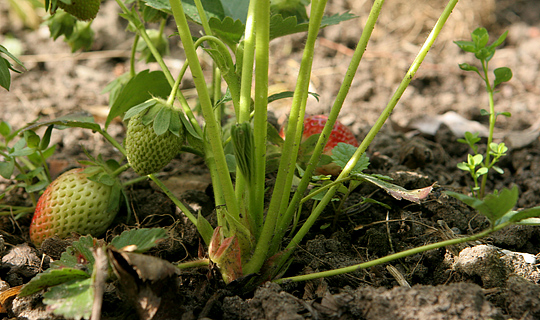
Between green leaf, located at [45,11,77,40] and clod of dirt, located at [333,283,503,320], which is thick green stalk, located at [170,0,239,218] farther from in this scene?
green leaf, located at [45,11,77,40]

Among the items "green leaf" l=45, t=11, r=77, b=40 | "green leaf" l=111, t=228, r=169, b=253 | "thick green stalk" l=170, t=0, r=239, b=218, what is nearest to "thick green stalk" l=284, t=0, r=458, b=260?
"thick green stalk" l=170, t=0, r=239, b=218

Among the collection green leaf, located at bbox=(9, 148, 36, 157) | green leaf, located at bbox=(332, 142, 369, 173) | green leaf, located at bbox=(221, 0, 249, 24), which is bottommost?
green leaf, located at bbox=(332, 142, 369, 173)

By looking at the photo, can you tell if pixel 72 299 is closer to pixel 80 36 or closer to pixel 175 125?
pixel 175 125

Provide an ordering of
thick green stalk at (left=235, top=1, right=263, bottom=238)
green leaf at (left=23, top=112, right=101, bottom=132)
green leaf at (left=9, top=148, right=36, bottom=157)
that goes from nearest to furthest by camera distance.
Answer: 1. thick green stalk at (left=235, top=1, right=263, bottom=238)
2. green leaf at (left=23, top=112, right=101, bottom=132)
3. green leaf at (left=9, top=148, right=36, bottom=157)

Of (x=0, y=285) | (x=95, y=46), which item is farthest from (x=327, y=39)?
(x=0, y=285)

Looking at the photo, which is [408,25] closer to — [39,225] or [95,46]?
[95,46]

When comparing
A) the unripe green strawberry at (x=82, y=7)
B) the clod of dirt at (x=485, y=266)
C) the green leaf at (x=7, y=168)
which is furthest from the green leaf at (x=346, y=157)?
the green leaf at (x=7, y=168)
